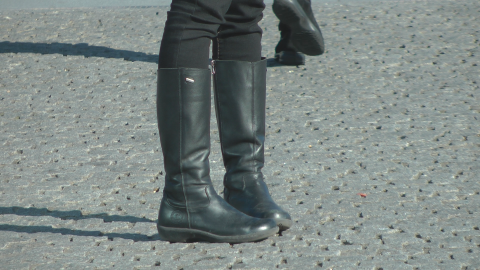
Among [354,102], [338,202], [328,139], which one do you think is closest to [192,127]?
[338,202]

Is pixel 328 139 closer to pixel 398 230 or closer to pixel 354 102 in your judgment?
pixel 354 102

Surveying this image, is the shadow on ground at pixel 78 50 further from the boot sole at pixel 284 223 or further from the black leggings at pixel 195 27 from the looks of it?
the boot sole at pixel 284 223

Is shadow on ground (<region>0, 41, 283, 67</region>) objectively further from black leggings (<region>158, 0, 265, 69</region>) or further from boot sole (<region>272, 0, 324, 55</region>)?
black leggings (<region>158, 0, 265, 69</region>)

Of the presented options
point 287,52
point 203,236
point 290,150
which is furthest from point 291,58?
point 203,236

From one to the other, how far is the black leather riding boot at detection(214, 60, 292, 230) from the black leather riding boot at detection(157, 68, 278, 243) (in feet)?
0.36

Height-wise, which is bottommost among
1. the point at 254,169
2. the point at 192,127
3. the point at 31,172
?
the point at 31,172

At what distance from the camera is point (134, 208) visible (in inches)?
97.0

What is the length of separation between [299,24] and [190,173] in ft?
7.76

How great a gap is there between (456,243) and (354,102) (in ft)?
5.97

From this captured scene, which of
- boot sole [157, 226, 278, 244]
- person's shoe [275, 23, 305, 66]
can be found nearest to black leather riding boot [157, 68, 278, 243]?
boot sole [157, 226, 278, 244]

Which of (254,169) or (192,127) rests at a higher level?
(192,127)

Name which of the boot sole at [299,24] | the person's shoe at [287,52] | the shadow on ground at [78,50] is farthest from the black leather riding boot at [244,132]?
the shadow on ground at [78,50]

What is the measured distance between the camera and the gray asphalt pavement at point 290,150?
2.08m

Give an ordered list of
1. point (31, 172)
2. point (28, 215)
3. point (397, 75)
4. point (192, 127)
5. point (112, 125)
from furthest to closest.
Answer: point (397, 75) < point (112, 125) < point (31, 172) < point (28, 215) < point (192, 127)
